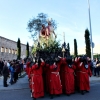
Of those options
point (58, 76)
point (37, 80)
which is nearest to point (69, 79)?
point (58, 76)

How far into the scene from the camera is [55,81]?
373 inches

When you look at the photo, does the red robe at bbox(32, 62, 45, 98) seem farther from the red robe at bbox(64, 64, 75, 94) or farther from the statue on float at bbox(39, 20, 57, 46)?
the statue on float at bbox(39, 20, 57, 46)

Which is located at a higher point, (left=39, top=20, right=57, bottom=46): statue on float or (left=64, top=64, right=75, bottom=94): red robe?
(left=39, top=20, right=57, bottom=46): statue on float

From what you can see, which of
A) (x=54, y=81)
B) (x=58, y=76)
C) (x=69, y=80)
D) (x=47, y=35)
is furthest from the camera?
(x=47, y=35)

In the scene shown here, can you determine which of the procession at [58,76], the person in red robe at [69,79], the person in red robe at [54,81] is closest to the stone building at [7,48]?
the procession at [58,76]

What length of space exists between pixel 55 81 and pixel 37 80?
84 cm

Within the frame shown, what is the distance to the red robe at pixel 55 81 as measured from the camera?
9445 millimetres

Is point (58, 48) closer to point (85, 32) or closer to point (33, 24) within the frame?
point (85, 32)

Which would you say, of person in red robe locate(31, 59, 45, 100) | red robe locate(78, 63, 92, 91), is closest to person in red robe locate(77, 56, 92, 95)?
red robe locate(78, 63, 92, 91)

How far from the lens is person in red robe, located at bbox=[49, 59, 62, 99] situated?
31.0ft

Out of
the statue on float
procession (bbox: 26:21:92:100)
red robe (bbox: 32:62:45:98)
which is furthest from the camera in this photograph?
the statue on float

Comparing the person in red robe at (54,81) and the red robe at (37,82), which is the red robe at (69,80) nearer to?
the person in red robe at (54,81)

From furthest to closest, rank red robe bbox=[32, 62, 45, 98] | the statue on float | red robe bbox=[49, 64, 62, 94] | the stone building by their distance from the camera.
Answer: the stone building, the statue on float, red robe bbox=[49, 64, 62, 94], red robe bbox=[32, 62, 45, 98]

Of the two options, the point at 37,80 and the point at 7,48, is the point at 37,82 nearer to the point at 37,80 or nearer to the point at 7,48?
the point at 37,80
